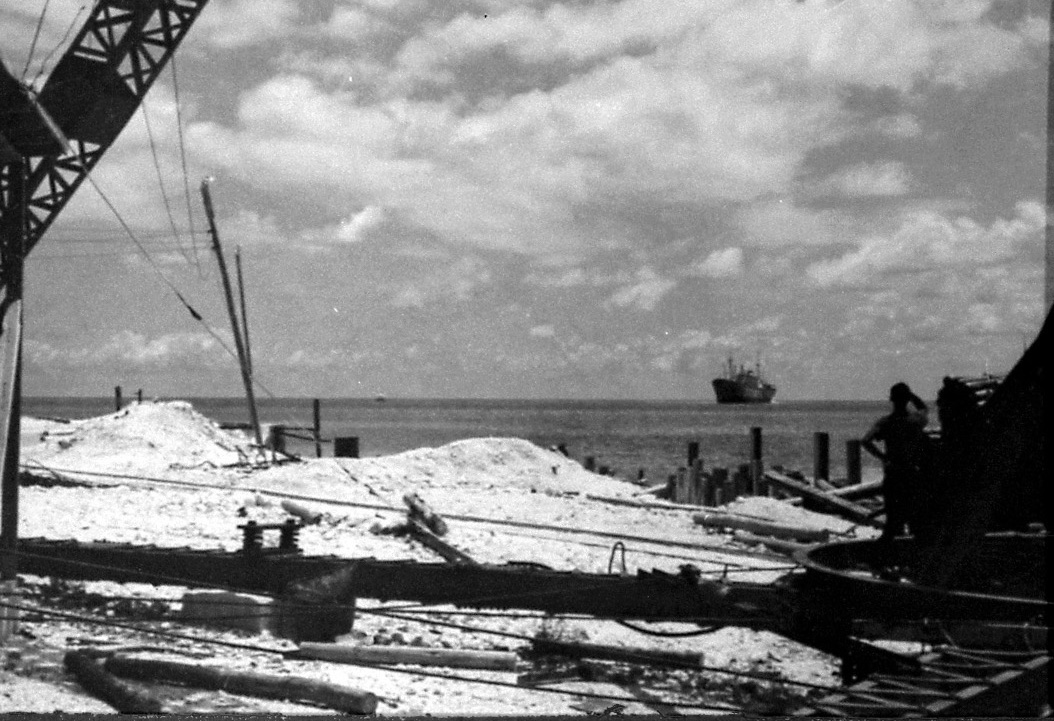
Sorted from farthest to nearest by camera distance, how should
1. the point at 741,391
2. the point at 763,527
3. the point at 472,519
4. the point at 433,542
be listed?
1. the point at 741,391
2. the point at 763,527
3. the point at 472,519
4. the point at 433,542

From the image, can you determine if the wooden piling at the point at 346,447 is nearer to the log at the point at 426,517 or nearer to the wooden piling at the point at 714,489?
the wooden piling at the point at 714,489

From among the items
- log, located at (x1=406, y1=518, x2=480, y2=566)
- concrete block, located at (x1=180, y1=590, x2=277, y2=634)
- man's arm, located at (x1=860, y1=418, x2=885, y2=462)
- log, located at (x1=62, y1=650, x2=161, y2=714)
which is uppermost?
man's arm, located at (x1=860, y1=418, x2=885, y2=462)

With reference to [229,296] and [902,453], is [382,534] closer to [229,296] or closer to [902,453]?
[902,453]

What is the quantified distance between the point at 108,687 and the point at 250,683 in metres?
1.09

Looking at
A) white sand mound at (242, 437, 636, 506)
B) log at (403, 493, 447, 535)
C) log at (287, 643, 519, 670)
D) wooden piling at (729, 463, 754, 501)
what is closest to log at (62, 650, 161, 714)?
log at (287, 643, 519, 670)

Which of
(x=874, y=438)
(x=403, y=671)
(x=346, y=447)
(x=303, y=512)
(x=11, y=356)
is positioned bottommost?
(x=403, y=671)

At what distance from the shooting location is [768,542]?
16719 millimetres

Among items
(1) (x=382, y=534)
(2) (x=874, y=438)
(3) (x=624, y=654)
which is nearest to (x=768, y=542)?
(1) (x=382, y=534)

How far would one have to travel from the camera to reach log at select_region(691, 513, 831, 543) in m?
16.8

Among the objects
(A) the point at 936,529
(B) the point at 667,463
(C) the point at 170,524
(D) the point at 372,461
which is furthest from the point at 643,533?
(B) the point at 667,463

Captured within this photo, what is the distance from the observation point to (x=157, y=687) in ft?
26.8

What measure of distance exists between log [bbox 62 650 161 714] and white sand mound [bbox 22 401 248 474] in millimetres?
15817

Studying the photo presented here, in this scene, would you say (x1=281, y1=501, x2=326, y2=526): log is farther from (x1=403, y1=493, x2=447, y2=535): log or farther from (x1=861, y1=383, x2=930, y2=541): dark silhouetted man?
(x1=861, y1=383, x2=930, y2=541): dark silhouetted man

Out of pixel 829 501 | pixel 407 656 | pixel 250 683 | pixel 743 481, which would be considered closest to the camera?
pixel 250 683
